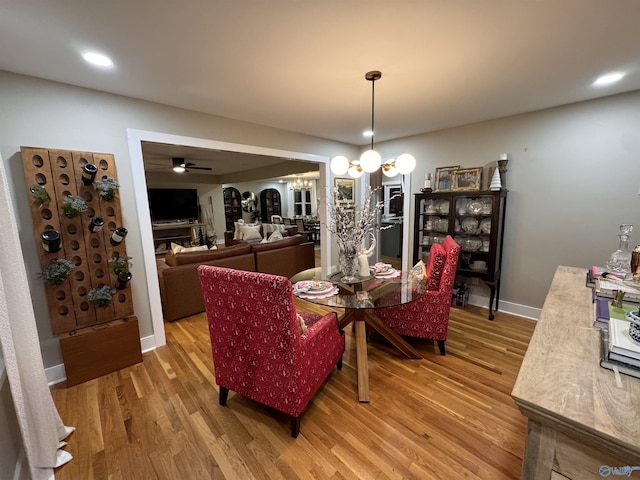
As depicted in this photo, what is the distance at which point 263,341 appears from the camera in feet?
4.95

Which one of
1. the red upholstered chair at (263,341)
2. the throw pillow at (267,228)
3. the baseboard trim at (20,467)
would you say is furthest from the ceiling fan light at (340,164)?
the throw pillow at (267,228)

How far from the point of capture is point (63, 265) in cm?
198

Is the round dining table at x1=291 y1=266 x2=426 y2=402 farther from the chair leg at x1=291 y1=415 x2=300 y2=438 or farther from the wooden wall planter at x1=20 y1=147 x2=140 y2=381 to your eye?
the wooden wall planter at x1=20 y1=147 x2=140 y2=381

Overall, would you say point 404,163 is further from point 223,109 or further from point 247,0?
point 223,109

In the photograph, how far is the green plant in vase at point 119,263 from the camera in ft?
7.44

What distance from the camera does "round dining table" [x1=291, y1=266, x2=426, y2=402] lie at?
1.92 metres

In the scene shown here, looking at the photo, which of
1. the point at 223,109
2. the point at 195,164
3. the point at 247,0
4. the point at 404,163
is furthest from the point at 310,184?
the point at 247,0

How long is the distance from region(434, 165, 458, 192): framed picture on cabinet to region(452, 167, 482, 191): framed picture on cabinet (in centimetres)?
6

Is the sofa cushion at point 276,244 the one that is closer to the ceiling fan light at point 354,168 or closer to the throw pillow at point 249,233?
the ceiling fan light at point 354,168

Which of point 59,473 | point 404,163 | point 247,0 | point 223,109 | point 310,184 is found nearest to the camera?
point 247,0

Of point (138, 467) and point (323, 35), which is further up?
point (323, 35)

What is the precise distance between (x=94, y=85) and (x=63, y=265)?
1.45 meters

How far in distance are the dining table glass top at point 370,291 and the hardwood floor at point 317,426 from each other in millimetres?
679

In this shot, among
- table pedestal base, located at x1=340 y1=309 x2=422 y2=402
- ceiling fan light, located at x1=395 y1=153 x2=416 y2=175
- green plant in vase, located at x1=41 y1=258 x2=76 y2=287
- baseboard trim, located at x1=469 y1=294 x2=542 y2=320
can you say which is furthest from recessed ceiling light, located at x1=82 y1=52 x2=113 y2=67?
baseboard trim, located at x1=469 y1=294 x2=542 y2=320
